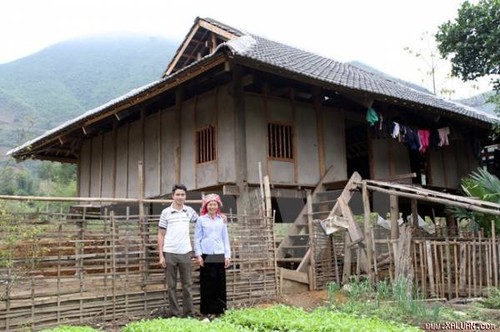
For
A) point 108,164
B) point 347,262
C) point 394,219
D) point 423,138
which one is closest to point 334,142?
point 423,138

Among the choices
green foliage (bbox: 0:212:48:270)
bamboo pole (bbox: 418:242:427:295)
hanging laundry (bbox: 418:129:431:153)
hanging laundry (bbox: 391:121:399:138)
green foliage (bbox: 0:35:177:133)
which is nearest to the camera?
green foliage (bbox: 0:212:48:270)

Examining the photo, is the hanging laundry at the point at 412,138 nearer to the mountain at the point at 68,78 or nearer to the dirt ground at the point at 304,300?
the dirt ground at the point at 304,300

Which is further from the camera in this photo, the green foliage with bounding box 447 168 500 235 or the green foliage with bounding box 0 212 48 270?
the green foliage with bounding box 447 168 500 235

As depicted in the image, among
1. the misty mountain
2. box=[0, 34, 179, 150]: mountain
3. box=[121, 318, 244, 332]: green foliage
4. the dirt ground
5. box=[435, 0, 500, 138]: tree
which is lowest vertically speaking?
the dirt ground

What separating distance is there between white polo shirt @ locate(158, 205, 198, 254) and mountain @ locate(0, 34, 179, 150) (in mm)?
27549

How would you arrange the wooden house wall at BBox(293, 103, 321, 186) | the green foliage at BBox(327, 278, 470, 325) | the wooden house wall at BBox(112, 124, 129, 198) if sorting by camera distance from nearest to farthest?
the green foliage at BBox(327, 278, 470, 325) → the wooden house wall at BBox(293, 103, 321, 186) → the wooden house wall at BBox(112, 124, 129, 198)

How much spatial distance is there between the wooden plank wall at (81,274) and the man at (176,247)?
48 cm

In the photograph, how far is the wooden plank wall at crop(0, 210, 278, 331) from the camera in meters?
5.68

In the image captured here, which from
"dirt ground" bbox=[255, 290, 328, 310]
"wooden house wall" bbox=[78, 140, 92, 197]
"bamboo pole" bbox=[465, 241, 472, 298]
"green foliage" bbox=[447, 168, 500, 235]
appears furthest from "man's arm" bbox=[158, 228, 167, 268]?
"wooden house wall" bbox=[78, 140, 92, 197]

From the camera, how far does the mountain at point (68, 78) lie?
43406mm

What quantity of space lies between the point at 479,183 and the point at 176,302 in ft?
21.1

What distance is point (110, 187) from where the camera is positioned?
543 inches

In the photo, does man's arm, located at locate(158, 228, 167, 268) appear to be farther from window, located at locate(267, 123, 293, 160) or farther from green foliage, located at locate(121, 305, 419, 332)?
window, located at locate(267, 123, 293, 160)

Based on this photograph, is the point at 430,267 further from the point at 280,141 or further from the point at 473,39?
the point at 473,39
